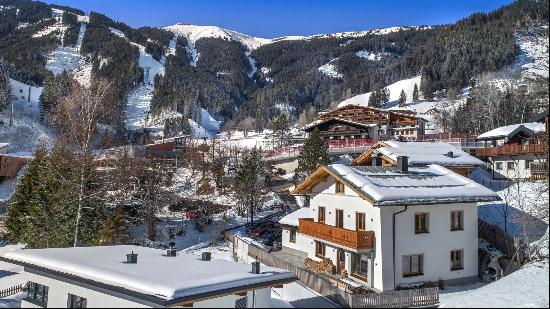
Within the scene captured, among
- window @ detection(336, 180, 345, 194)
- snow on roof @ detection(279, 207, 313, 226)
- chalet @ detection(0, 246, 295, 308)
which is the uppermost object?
window @ detection(336, 180, 345, 194)

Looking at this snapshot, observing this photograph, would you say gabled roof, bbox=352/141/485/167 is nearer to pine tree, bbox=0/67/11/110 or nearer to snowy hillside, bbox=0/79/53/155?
snowy hillside, bbox=0/79/53/155

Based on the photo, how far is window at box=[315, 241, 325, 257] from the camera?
30812mm

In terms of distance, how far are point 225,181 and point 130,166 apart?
15.4 metres

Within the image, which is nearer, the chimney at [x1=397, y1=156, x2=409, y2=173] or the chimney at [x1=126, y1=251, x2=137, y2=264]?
the chimney at [x1=126, y1=251, x2=137, y2=264]

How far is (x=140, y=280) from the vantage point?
13.9 meters

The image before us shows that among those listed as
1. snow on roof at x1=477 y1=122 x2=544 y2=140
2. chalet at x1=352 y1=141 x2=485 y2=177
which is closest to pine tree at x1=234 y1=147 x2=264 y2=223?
chalet at x1=352 y1=141 x2=485 y2=177

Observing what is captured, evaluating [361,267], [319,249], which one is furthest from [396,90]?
[361,267]

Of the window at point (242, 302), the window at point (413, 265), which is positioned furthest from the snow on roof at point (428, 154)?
the window at point (242, 302)

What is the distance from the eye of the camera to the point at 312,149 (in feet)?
165

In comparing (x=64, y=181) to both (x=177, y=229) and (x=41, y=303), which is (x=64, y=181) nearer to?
(x=41, y=303)

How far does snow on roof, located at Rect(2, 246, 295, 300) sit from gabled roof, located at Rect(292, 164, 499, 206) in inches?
388

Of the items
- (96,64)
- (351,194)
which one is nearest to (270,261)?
(351,194)

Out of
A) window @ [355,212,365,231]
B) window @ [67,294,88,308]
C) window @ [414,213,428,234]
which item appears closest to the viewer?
window @ [67,294,88,308]

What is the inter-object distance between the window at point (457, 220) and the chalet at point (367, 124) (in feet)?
121
